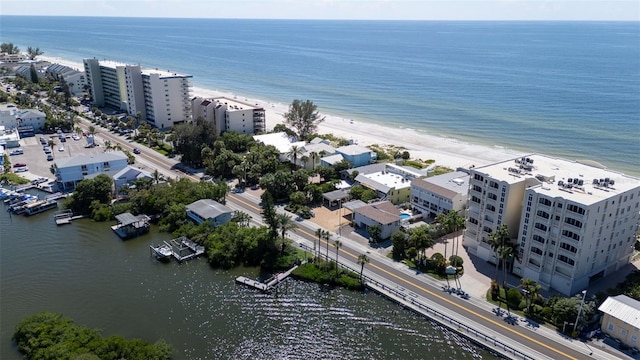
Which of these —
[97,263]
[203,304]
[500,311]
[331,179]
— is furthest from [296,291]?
[331,179]

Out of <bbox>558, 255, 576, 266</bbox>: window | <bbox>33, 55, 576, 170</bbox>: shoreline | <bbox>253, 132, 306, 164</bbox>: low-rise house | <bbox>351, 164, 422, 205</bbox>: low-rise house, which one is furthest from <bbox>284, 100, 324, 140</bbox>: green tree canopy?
<bbox>558, 255, 576, 266</bbox>: window

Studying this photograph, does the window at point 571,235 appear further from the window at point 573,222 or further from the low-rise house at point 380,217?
the low-rise house at point 380,217

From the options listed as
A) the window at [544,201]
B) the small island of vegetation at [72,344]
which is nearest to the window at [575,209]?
the window at [544,201]

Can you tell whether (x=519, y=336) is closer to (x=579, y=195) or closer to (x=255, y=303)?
(x=579, y=195)

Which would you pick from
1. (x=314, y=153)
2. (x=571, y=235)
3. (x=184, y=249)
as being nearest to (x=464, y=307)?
(x=571, y=235)

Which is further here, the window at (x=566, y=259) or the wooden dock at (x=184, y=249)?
the wooden dock at (x=184, y=249)

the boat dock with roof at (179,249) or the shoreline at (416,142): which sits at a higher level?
the shoreline at (416,142)

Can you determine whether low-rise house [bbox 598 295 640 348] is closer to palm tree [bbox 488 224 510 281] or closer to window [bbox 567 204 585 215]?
window [bbox 567 204 585 215]
